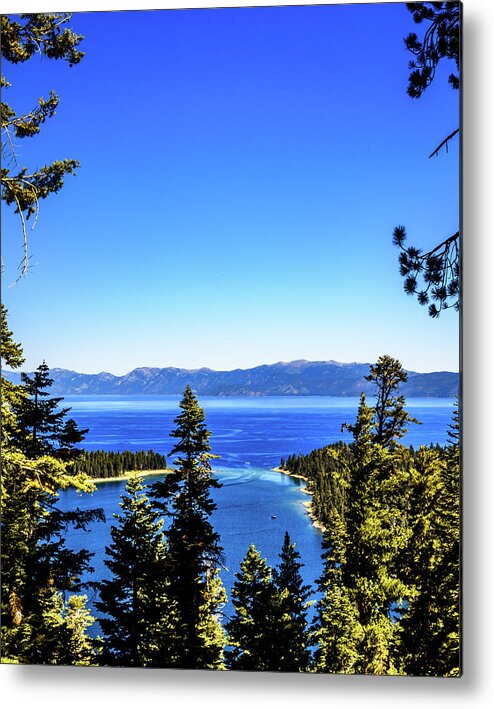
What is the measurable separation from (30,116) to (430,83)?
7.39 feet

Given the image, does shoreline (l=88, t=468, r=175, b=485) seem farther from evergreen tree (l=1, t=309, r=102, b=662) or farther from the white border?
the white border

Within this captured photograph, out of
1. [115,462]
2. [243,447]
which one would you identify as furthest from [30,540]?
[243,447]

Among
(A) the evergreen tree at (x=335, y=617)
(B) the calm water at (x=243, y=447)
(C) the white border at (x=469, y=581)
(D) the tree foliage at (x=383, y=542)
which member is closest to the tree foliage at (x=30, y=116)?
(B) the calm water at (x=243, y=447)

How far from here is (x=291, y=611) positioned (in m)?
4.41

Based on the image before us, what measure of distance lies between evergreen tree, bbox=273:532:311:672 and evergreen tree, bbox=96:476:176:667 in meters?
0.62

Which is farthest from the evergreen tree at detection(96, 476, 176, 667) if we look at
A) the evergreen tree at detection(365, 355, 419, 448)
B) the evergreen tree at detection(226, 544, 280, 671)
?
the evergreen tree at detection(365, 355, 419, 448)

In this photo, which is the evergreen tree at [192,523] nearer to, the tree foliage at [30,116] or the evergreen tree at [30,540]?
the evergreen tree at [30,540]

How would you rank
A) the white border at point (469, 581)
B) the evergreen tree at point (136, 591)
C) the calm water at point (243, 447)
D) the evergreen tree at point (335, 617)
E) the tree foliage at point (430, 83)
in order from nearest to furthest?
the white border at point (469, 581), the tree foliage at point (430, 83), the evergreen tree at point (335, 617), the evergreen tree at point (136, 591), the calm water at point (243, 447)

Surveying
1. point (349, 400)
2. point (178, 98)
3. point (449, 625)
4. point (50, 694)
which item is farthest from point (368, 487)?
point (178, 98)

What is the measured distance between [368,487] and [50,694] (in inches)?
82.0

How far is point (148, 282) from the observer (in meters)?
4.71

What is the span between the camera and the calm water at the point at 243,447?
4.38 m

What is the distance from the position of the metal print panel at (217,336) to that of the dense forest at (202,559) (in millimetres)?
13

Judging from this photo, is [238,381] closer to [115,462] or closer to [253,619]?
[115,462]
